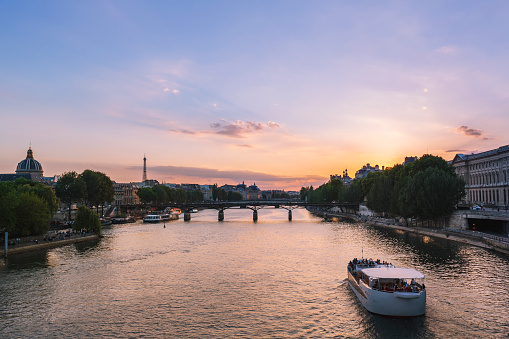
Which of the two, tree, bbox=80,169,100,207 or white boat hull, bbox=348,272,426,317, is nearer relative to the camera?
white boat hull, bbox=348,272,426,317

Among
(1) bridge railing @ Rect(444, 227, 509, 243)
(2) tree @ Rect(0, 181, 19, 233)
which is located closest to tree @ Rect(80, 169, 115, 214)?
(2) tree @ Rect(0, 181, 19, 233)

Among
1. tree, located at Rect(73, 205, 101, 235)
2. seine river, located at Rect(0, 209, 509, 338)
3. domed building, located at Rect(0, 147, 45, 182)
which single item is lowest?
seine river, located at Rect(0, 209, 509, 338)

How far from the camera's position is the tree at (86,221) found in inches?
3654

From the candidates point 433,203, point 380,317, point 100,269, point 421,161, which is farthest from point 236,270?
point 421,161

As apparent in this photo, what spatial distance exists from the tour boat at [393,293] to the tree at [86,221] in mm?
74070

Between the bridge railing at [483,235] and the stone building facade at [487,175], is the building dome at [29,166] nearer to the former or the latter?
the bridge railing at [483,235]

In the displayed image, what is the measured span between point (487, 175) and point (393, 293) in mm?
102031

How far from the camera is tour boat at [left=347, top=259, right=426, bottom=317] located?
33188mm

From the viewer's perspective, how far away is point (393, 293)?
33.5 meters

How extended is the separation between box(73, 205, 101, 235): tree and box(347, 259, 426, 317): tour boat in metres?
74.1

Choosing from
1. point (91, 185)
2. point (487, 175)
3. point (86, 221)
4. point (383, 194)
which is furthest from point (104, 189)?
point (487, 175)

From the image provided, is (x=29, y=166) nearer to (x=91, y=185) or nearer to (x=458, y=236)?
(x=91, y=185)

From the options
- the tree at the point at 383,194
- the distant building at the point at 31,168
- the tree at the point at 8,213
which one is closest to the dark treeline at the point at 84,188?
the distant building at the point at 31,168

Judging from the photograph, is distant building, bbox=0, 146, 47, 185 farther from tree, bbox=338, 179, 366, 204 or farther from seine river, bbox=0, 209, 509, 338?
tree, bbox=338, 179, 366, 204
